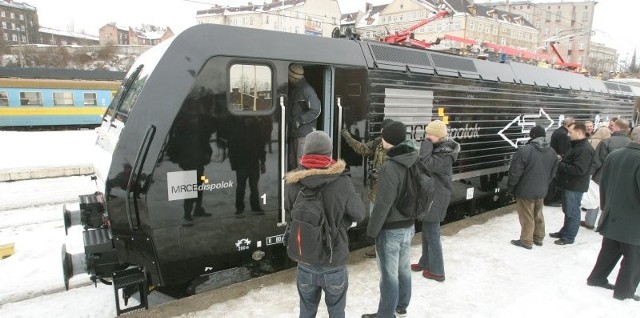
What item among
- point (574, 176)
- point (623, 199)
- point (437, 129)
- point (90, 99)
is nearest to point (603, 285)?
point (623, 199)

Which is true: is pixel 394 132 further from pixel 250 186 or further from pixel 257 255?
pixel 257 255

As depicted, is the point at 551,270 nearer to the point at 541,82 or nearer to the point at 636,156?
the point at 636,156

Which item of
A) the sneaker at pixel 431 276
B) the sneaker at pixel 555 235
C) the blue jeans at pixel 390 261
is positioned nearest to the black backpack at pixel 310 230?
the blue jeans at pixel 390 261

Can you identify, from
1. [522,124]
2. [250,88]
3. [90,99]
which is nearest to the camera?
[250,88]

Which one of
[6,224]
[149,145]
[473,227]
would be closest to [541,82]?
[473,227]

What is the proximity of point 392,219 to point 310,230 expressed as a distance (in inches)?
36.7

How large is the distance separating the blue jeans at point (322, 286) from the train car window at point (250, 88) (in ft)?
5.55

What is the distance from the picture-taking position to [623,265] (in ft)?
13.3

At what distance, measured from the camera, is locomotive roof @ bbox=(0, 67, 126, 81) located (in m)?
23.1

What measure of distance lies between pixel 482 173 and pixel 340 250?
4761mm

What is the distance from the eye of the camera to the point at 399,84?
503 centimetres

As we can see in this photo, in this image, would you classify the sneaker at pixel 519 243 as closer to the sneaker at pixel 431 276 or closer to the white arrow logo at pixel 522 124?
the sneaker at pixel 431 276

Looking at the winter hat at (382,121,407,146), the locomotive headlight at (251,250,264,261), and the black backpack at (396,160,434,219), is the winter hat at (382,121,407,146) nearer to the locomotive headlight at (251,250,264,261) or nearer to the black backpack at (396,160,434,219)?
the black backpack at (396,160,434,219)

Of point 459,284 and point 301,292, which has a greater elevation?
point 301,292
